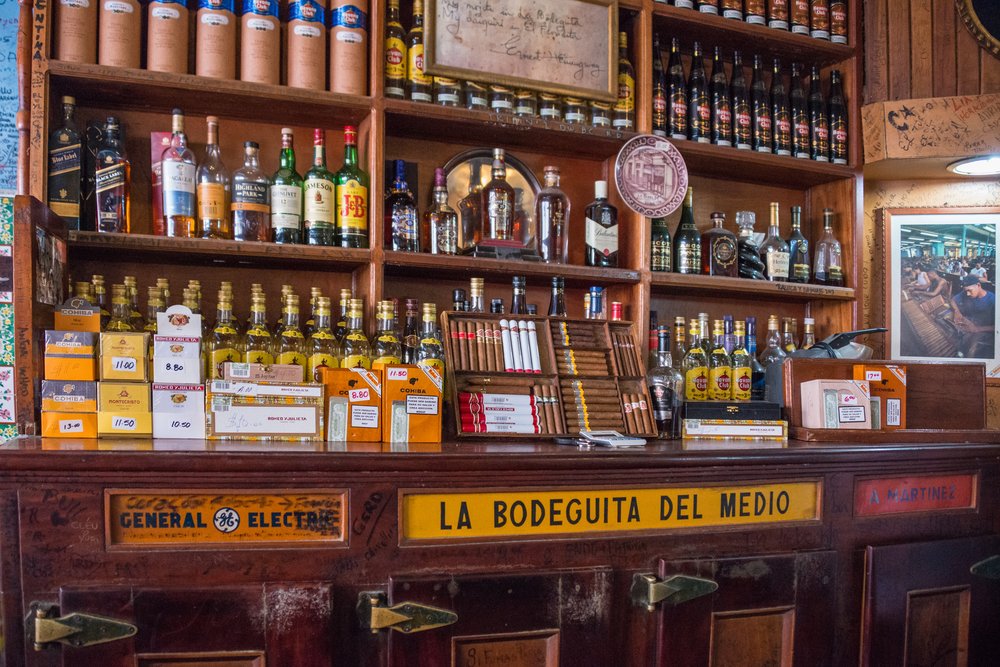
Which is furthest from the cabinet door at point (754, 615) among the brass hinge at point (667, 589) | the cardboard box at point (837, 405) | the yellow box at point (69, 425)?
the yellow box at point (69, 425)

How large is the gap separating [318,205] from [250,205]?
17 centimetres

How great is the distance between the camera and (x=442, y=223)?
200cm

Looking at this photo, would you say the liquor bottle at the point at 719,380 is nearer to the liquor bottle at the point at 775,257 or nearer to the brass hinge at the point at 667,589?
the liquor bottle at the point at 775,257

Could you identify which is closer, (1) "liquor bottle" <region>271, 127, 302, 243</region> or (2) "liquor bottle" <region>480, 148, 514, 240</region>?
(1) "liquor bottle" <region>271, 127, 302, 243</region>

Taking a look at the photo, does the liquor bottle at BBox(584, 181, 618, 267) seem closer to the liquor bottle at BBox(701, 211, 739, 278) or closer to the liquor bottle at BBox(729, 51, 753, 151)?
the liquor bottle at BBox(701, 211, 739, 278)

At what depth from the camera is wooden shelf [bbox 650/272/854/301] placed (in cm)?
211

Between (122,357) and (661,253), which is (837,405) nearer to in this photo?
(661,253)

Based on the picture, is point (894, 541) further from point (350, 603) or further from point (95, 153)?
point (95, 153)

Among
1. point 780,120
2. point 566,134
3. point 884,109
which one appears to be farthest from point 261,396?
point 884,109

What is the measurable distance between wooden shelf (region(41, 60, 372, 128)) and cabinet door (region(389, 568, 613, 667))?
4.10 feet

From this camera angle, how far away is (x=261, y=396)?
1.50 metres

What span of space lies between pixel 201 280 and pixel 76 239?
366 millimetres

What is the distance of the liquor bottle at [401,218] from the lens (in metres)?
1.91

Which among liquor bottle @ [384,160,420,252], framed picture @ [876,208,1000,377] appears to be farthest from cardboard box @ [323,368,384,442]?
framed picture @ [876,208,1000,377]
